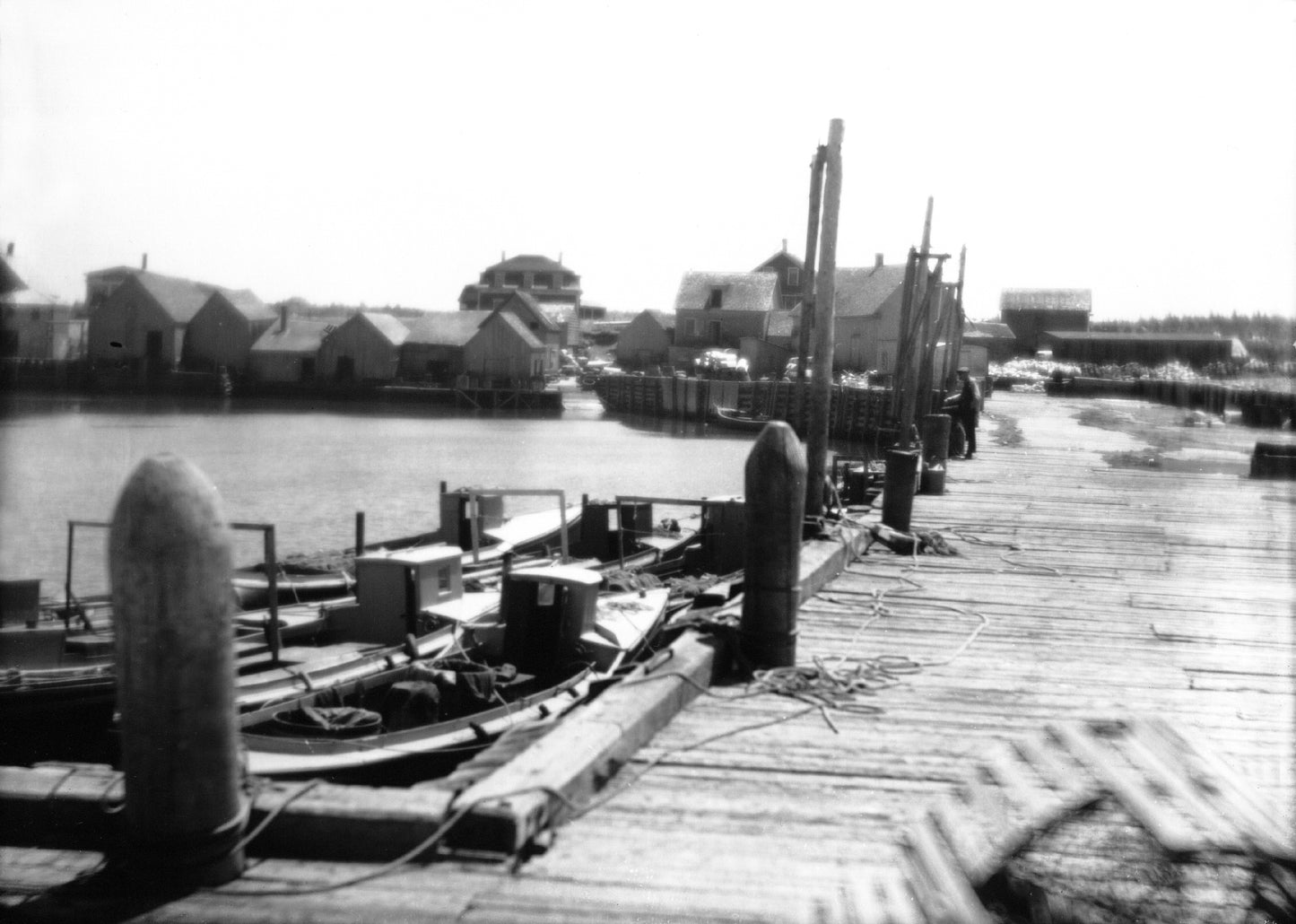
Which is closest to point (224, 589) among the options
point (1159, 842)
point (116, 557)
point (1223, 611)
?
point (116, 557)

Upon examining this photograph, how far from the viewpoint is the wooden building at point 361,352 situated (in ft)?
293

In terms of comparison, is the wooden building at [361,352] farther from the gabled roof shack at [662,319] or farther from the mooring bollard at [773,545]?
the mooring bollard at [773,545]

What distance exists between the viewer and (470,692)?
10180mm

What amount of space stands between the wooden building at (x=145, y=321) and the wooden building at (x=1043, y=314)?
76349 millimetres

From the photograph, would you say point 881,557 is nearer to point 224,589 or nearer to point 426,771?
point 426,771

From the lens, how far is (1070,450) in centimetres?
2495

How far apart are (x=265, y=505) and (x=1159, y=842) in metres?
38.4

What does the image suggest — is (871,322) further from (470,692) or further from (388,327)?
(470,692)

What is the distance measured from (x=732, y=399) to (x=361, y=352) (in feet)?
104

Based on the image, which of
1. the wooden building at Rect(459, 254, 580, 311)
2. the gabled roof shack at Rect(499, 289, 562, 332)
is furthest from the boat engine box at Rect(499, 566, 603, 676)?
the wooden building at Rect(459, 254, 580, 311)

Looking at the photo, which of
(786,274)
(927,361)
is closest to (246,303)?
(786,274)

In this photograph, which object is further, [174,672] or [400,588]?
[400,588]

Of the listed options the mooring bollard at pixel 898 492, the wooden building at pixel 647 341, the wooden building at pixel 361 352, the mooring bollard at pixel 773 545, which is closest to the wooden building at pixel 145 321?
the wooden building at pixel 361 352

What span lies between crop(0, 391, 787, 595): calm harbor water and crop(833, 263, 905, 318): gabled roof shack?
15.5 m
